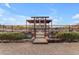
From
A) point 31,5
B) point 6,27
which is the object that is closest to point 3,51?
point 6,27

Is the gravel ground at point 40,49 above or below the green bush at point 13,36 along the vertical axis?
below

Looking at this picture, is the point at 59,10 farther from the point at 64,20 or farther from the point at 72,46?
the point at 72,46

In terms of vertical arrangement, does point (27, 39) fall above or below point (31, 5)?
below

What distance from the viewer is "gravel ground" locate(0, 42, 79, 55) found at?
532 cm

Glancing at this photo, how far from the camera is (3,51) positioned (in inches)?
209

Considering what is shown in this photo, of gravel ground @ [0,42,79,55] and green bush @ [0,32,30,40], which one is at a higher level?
green bush @ [0,32,30,40]

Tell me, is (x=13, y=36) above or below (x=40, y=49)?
above

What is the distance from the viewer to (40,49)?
5332 millimetres

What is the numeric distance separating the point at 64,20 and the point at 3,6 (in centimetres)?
88

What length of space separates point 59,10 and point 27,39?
2.01 ft

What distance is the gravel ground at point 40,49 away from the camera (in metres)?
5.32
